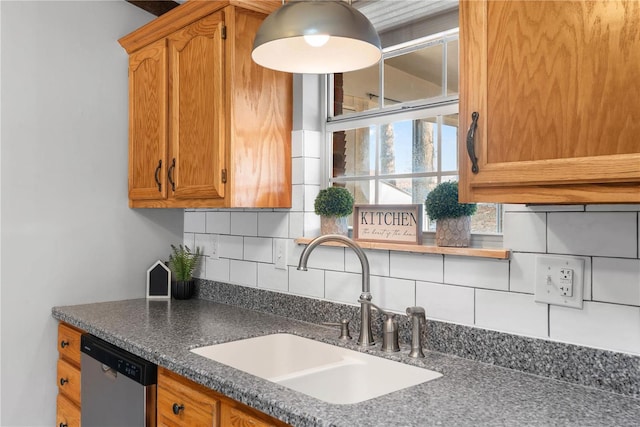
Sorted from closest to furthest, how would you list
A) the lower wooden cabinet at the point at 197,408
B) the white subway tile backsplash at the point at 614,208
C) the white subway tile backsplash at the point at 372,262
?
the white subway tile backsplash at the point at 614,208 → the lower wooden cabinet at the point at 197,408 → the white subway tile backsplash at the point at 372,262

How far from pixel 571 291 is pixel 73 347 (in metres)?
1.96

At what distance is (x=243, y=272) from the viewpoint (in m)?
2.48

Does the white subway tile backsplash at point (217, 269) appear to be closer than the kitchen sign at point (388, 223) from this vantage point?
No

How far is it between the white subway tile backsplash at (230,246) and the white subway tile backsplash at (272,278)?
17cm

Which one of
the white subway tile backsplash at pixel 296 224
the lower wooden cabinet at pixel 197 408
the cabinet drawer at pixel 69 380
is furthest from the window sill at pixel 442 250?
the cabinet drawer at pixel 69 380

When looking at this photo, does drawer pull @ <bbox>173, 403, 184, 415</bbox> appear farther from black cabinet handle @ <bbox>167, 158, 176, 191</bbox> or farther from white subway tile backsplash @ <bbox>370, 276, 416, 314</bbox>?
black cabinet handle @ <bbox>167, 158, 176, 191</bbox>

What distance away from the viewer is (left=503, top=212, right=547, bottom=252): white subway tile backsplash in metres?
1.45

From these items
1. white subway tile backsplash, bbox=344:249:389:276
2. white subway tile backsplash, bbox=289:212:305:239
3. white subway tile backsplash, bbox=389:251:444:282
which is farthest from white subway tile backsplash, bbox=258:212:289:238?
white subway tile backsplash, bbox=389:251:444:282

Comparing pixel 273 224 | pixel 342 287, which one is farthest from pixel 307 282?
pixel 273 224

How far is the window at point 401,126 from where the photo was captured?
1.87m

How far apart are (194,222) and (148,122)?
0.60 meters

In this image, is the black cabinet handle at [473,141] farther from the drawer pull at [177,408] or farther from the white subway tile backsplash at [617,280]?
the drawer pull at [177,408]

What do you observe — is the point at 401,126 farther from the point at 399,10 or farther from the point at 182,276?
the point at 182,276

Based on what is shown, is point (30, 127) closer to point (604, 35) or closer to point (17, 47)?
point (17, 47)
